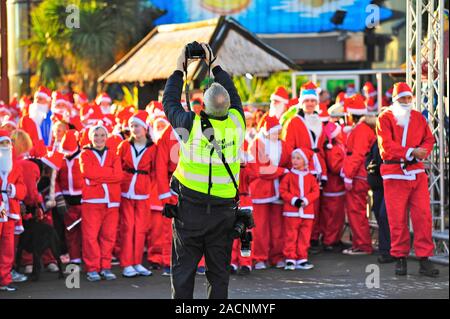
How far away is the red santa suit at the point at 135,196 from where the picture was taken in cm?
1225

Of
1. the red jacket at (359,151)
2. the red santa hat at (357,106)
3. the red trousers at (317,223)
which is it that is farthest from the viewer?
the red santa hat at (357,106)

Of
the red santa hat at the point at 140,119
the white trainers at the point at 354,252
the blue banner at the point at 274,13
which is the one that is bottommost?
the white trainers at the point at 354,252

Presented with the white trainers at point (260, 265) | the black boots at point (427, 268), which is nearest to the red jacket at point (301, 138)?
the white trainers at point (260, 265)

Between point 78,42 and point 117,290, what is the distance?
2276 centimetres

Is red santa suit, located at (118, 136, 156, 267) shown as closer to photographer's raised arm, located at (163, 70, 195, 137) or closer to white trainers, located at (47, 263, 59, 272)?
white trainers, located at (47, 263, 59, 272)

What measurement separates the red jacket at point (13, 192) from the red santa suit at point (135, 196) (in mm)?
1356

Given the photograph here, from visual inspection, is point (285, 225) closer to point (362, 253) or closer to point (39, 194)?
point (362, 253)

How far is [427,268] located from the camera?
1195 centimetres

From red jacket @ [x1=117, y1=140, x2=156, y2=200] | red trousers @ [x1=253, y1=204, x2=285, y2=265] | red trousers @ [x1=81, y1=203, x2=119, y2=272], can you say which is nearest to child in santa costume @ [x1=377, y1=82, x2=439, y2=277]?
red trousers @ [x1=253, y1=204, x2=285, y2=265]

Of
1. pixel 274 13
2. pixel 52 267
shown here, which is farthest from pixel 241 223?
pixel 274 13

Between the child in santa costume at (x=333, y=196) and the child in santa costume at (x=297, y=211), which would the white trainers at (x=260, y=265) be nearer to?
the child in santa costume at (x=297, y=211)

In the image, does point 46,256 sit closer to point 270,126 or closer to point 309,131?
point 270,126

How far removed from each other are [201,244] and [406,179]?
4023mm
